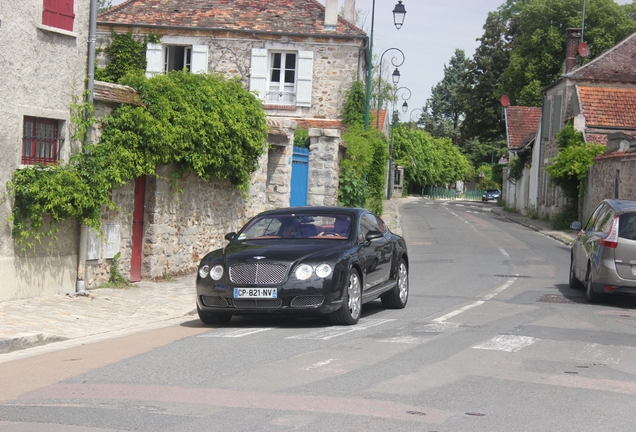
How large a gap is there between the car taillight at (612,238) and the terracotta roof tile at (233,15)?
66.0 ft

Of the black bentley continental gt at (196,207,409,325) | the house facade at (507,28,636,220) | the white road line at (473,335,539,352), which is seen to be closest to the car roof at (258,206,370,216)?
the black bentley continental gt at (196,207,409,325)

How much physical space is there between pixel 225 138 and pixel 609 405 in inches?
445

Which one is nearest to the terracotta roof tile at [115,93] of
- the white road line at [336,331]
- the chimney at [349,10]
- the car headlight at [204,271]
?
the car headlight at [204,271]

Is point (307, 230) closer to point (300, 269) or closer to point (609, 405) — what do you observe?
point (300, 269)

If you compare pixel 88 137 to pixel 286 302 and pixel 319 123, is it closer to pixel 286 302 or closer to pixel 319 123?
pixel 286 302

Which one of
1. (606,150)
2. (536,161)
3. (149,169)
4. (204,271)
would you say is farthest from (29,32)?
(536,161)

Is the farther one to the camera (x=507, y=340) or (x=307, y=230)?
(x=307, y=230)

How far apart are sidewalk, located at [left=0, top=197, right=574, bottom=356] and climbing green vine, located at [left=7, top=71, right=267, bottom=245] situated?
1.09 metres

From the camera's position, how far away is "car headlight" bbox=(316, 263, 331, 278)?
10.9 metres

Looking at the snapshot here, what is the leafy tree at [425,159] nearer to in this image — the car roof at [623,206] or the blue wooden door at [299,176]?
the blue wooden door at [299,176]

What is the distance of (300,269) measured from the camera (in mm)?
10906

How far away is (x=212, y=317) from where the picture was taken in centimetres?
1155

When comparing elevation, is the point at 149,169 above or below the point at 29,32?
below

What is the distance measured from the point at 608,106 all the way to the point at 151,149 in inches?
1229
